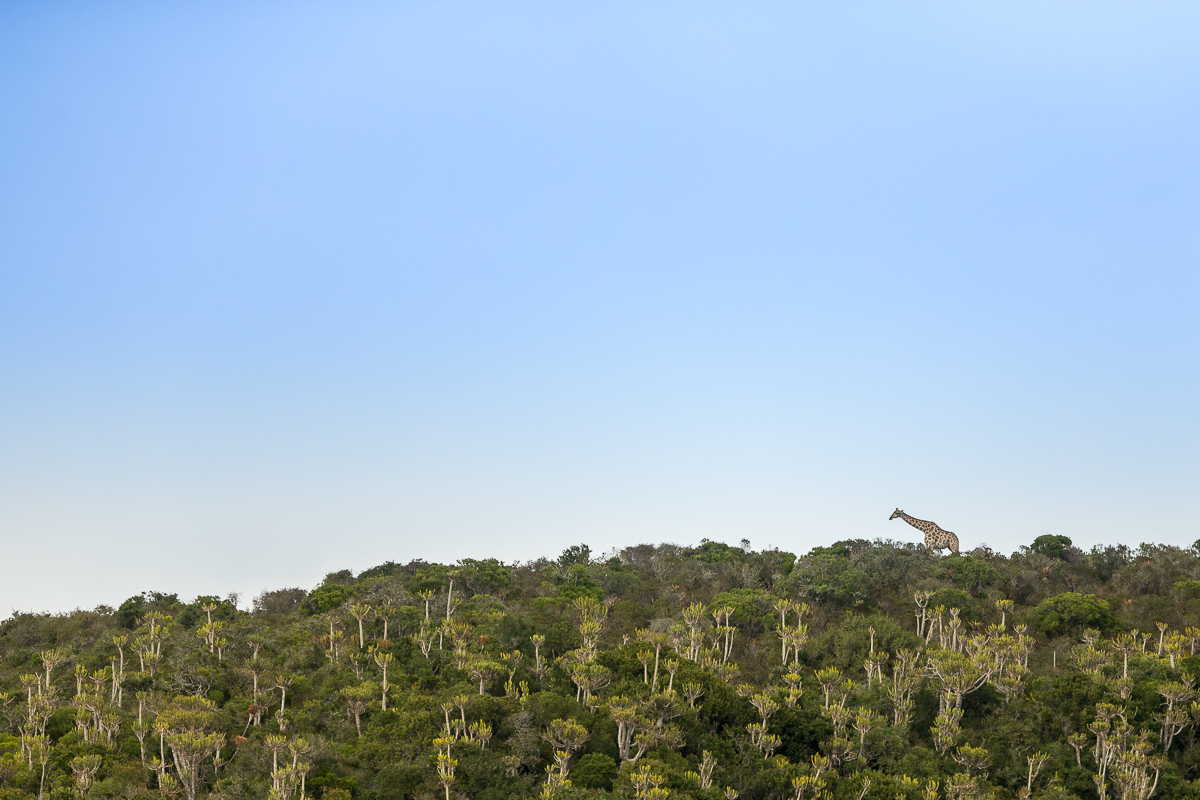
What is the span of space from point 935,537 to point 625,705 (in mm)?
56539

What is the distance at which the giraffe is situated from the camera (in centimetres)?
8406

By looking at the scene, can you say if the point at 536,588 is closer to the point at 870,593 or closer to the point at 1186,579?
the point at 870,593

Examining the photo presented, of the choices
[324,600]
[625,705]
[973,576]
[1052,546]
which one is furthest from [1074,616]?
[324,600]

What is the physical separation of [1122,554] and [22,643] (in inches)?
3869

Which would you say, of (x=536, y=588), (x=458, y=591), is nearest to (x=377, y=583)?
(x=458, y=591)

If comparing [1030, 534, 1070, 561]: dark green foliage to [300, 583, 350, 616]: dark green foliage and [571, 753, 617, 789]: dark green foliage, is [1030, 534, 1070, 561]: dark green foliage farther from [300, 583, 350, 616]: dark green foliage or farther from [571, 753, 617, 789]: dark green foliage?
[300, 583, 350, 616]: dark green foliage

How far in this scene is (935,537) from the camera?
8488 cm

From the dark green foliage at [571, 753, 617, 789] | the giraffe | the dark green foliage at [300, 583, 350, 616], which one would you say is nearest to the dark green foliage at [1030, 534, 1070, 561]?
the giraffe

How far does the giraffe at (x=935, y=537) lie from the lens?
276 ft

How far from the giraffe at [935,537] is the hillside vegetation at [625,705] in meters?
19.0

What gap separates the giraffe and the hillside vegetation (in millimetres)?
19020

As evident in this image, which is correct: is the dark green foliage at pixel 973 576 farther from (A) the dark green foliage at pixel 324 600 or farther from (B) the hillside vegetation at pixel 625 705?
(A) the dark green foliage at pixel 324 600

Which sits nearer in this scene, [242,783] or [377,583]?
[242,783]

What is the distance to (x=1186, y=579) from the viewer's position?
218 ft
